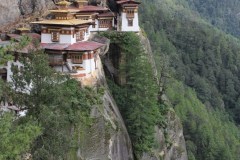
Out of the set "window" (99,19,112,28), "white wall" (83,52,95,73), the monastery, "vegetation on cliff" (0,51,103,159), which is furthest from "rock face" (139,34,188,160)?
"vegetation on cliff" (0,51,103,159)

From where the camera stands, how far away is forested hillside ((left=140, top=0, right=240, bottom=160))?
74.9 meters

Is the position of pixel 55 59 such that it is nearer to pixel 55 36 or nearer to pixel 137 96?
pixel 55 36

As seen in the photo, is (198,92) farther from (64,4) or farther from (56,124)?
(56,124)

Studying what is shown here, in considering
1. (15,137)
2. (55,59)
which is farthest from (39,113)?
(55,59)

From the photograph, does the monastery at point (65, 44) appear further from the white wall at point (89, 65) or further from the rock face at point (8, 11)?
the rock face at point (8, 11)

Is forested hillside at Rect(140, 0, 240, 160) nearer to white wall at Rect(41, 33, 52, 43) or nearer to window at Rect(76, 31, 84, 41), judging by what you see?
window at Rect(76, 31, 84, 41)

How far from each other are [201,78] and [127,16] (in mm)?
62908

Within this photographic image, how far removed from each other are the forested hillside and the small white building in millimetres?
23071

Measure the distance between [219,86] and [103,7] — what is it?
69.7m

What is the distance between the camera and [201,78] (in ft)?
351

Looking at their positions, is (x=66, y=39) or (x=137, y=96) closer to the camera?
(x=66, y=39)

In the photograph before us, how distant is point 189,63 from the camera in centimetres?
11488

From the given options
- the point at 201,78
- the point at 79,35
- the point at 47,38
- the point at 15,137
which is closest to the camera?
the point at 15,137

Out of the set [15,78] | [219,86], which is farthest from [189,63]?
[15,78]
